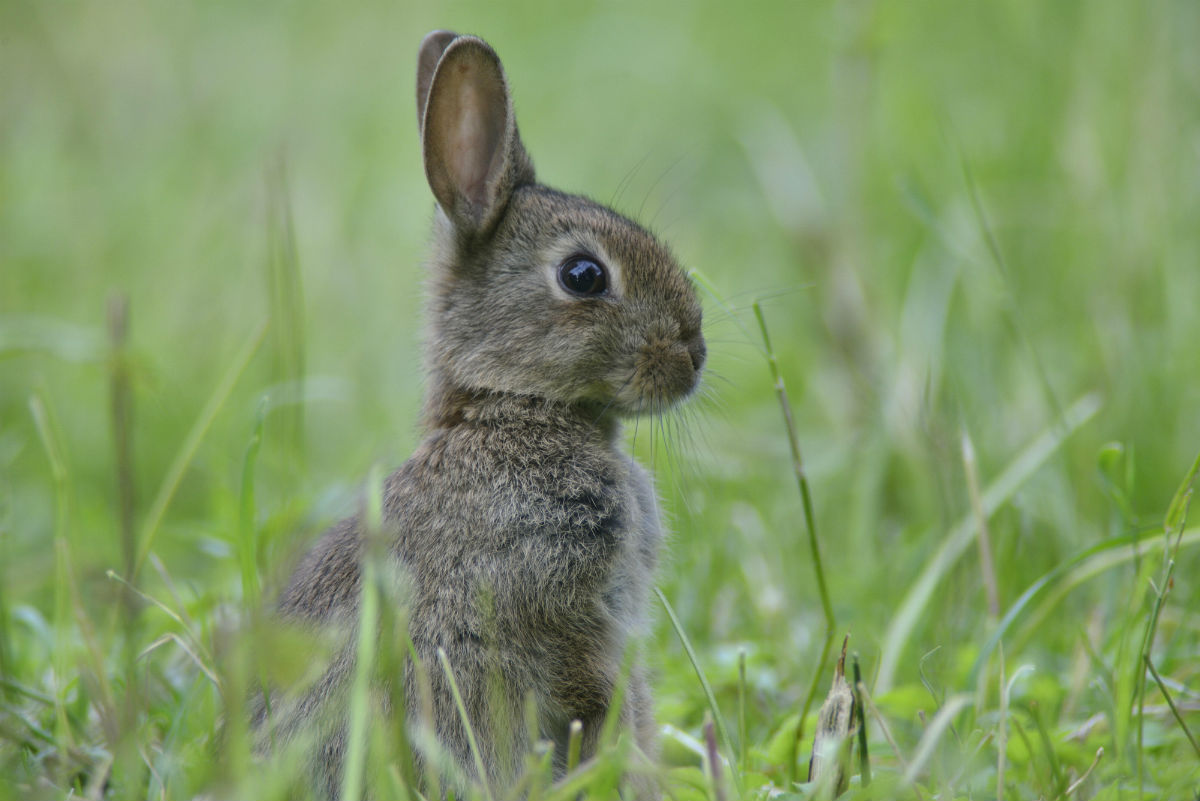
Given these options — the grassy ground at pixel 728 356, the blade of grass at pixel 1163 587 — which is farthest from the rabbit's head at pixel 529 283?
the blade of grass at pixel 1163 587

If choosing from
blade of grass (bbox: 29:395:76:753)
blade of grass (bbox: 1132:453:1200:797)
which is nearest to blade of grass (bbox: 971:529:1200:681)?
blade of grass (bbox: 1132:453:1200:797)

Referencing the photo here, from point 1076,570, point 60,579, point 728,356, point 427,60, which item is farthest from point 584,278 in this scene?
point 728,356

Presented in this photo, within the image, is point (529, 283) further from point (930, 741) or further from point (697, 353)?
point (930, 741)

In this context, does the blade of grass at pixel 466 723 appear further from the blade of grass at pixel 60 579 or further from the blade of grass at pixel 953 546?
Answer: the blade of grass at pixel 953 546

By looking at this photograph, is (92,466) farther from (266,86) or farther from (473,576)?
(266,86)

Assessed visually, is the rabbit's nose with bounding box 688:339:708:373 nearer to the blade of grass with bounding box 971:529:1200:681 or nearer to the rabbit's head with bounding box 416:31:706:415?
the rabbit's head with bounding box 416:31:706:415
